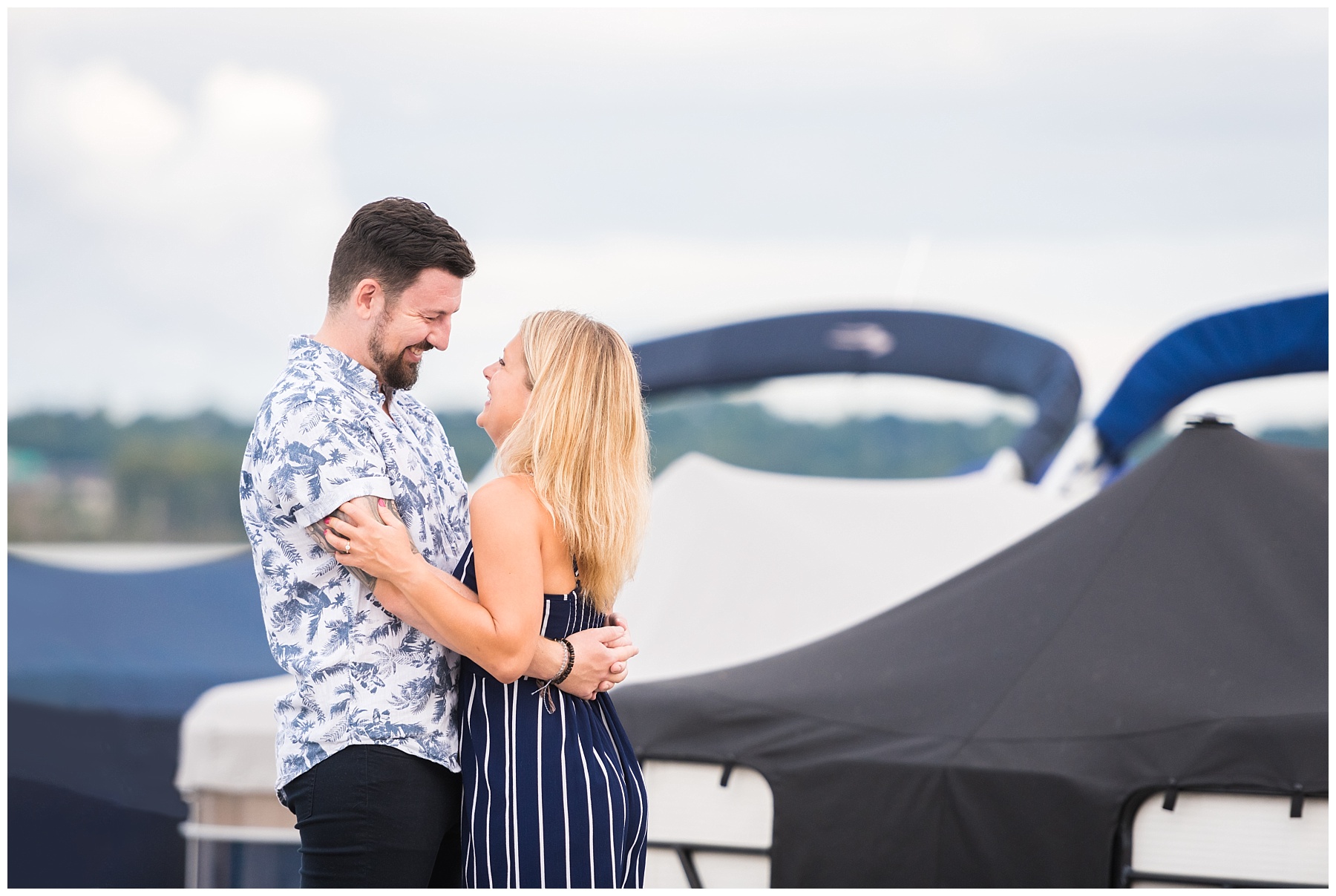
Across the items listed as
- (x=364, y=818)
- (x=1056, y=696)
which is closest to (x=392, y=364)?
(x=364, y=818)

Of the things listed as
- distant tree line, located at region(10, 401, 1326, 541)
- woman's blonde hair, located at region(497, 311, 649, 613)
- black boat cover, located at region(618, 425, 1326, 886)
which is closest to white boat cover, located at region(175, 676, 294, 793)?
black boat cover, located at region(618, 425, 1326, 886)

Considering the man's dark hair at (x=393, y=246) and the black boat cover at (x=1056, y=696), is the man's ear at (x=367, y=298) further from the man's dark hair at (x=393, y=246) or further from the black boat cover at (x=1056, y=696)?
the black boat cover at (x=1056, y=696)

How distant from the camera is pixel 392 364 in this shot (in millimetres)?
1789

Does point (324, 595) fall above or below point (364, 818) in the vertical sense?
above

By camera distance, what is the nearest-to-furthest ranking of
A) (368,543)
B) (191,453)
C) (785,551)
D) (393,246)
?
(368,543) → (393,246) → (785,551) → (191,453)

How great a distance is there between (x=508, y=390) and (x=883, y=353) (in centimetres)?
621

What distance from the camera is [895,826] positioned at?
3178mm

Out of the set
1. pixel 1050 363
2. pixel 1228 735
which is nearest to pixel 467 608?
pixel 1228 735

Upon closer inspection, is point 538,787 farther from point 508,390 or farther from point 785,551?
point 785,551

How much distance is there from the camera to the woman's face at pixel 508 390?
5.99ft

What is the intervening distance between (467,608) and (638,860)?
550mm

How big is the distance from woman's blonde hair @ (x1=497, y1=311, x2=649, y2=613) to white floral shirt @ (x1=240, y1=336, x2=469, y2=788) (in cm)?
23

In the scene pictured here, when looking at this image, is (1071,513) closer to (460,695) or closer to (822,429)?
(460,695)

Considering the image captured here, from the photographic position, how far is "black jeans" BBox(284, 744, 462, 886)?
1.65 m
